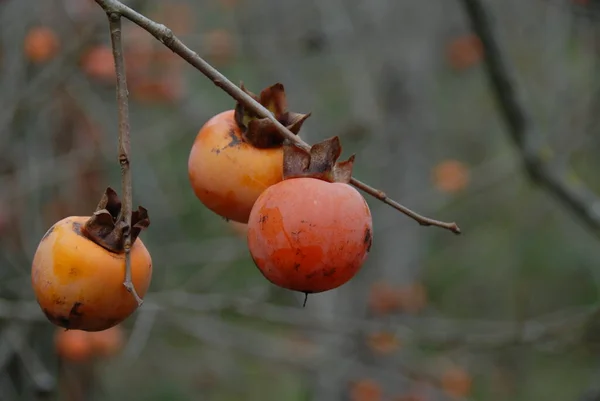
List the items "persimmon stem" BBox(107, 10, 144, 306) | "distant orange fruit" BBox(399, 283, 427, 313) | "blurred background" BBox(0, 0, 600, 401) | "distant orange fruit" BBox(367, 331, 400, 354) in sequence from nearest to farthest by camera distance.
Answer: "persimmon stem" BBox(107, 10, 144, 306)
"blurred background" BBox(0, 0, 600, 401)
"distant orange fruit" BBox(367, 331, 400, 354)
"distant orange fruit" BBox(399, 283, 427, 313)

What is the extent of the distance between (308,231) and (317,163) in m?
0.11

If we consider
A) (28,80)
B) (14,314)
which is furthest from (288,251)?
(28,80)

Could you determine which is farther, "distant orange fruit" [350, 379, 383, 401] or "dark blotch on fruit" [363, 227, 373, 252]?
"distant orange fruit" [350, 379, 383, 401]

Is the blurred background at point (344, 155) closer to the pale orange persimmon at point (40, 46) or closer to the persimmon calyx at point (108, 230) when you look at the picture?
the pale orange persimmon at point (40, 46)

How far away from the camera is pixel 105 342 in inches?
129

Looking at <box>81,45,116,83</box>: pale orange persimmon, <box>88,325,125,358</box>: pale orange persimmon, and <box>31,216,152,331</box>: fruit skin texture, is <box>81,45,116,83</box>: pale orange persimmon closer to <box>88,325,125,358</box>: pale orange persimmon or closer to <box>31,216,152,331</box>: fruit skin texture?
<box>88,325,125,358</box>: pale orange persimmon

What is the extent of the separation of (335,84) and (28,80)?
3.92m

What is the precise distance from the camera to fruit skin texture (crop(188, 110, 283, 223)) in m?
1.07

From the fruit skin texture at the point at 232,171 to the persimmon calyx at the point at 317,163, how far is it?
48 millimetres

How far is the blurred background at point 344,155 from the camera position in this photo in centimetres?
290

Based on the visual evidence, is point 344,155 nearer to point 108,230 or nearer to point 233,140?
point 233,140

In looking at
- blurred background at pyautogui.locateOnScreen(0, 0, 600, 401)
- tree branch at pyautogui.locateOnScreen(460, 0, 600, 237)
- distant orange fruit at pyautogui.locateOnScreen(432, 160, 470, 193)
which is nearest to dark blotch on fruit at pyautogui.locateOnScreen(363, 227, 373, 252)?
blurred background at pyautogui.locateOnScreen(0, 0, 600, 401)

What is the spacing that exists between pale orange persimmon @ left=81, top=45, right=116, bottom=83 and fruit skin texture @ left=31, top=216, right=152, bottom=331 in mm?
2534

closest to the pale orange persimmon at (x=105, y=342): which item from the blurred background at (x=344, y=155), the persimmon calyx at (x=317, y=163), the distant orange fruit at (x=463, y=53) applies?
the blurred background at (x=344, y=155)
